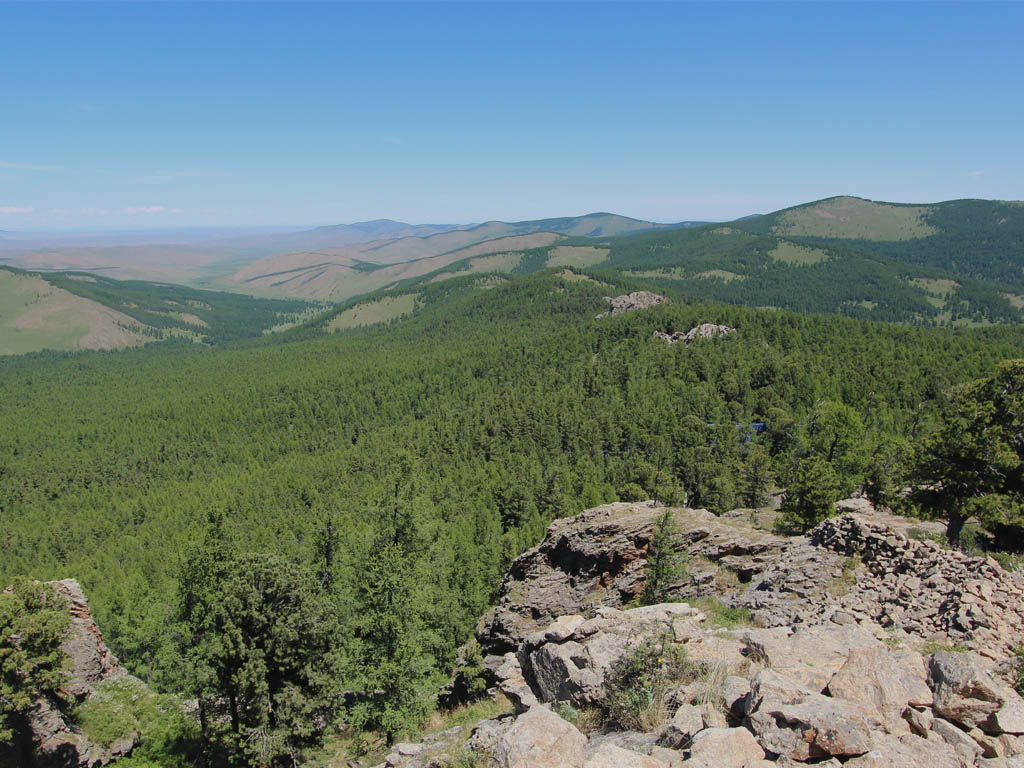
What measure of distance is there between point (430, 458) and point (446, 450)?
19.9 feet

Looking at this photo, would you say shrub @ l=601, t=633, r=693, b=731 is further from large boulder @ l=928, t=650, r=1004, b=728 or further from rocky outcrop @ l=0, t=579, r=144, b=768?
rocky outcrop @ l=0, t=579, r=144, b=768

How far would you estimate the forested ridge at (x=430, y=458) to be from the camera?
3428 centimetres

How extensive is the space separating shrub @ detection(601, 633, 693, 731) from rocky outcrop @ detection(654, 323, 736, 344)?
507 ft

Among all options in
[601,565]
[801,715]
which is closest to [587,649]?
[801,715]

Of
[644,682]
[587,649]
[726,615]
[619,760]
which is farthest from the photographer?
[726,615]

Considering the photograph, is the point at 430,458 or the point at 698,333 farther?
the point at 698,333

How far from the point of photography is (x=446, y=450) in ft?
407

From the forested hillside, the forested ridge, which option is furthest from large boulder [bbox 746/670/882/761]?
the forested hillside

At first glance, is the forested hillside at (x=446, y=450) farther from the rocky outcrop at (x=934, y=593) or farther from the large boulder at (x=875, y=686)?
the rocky outcrop at (x=934, y=593)

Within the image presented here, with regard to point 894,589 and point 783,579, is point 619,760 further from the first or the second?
point 783,579

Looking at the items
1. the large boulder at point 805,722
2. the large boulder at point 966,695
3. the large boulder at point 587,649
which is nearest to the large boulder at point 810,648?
the large boulder at point 966,695

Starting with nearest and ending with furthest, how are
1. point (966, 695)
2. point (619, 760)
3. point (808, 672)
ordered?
point (619, 760)
point (966, 695)
point (808, 672)

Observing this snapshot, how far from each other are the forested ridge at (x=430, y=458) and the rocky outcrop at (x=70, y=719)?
15.5 feet

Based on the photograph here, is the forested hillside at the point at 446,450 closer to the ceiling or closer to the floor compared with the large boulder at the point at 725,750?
closer to the floor
